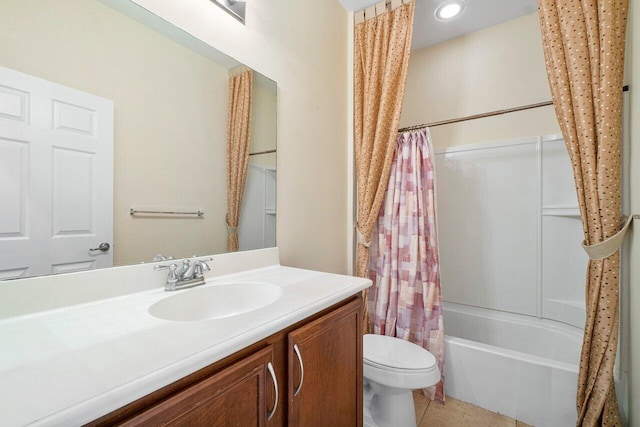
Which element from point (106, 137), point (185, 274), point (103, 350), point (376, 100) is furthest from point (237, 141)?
point (376, 100)

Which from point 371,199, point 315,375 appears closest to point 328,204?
point 371,199

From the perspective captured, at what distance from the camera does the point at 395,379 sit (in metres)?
1.24

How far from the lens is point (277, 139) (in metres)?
1.43

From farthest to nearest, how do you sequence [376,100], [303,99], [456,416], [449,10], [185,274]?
1. [449,10]
2. [376,100]
3. [303,99]
4. [456,416]
5. [185,274]

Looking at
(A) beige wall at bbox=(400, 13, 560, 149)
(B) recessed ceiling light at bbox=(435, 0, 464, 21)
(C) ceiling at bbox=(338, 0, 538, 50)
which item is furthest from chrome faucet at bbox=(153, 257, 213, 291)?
(B) recessed ceiling light at bbox=(435, 0, 464, 21)

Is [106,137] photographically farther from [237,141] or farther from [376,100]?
[376,100]

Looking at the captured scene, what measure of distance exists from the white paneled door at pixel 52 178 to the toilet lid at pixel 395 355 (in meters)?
1.21

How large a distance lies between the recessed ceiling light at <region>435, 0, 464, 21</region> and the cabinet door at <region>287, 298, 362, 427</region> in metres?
2.13

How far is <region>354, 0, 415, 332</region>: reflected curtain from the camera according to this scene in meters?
1.73

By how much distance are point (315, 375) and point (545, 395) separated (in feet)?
4.47

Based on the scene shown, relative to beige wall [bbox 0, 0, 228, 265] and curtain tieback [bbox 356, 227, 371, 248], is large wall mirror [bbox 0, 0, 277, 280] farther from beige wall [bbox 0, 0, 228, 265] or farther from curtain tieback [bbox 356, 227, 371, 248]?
curtain tieback [bbox 356, 227, 371, 248]

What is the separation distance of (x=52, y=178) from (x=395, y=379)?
148 centimetres

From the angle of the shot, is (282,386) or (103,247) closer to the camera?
(282,386)

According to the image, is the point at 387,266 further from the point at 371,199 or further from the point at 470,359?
the point at 470,359
